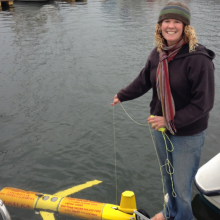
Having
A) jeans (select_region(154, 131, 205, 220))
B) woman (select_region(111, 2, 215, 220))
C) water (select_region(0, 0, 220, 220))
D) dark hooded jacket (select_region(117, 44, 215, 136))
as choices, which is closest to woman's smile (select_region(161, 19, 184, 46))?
woman (select_region(111, 2, 215, 220))

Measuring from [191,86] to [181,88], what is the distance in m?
0.09

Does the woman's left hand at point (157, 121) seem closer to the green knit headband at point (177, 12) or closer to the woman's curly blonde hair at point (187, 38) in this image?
the woman's curly blonde hair at point (187, 38)

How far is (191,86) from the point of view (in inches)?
102

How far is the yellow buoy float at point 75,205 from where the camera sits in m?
3.74

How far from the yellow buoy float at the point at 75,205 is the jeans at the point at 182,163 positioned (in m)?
0.65

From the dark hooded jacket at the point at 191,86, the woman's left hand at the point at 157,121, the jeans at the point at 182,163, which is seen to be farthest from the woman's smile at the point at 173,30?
the jeans at the point at 182,163

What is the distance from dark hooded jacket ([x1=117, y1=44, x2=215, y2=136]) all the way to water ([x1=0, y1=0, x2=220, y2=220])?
239 centimetres

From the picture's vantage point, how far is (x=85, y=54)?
13297mm

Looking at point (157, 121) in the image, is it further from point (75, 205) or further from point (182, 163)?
point (75, 205)

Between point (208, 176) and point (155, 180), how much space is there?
1.56 metres

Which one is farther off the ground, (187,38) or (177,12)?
(177,12)

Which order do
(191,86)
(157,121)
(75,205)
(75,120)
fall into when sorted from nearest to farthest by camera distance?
(191,86) → (157,121) → (75,205) → (75,120)

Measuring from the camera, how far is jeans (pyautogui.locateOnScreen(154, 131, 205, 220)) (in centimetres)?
288

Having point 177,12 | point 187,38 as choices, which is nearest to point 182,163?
point 187,38
